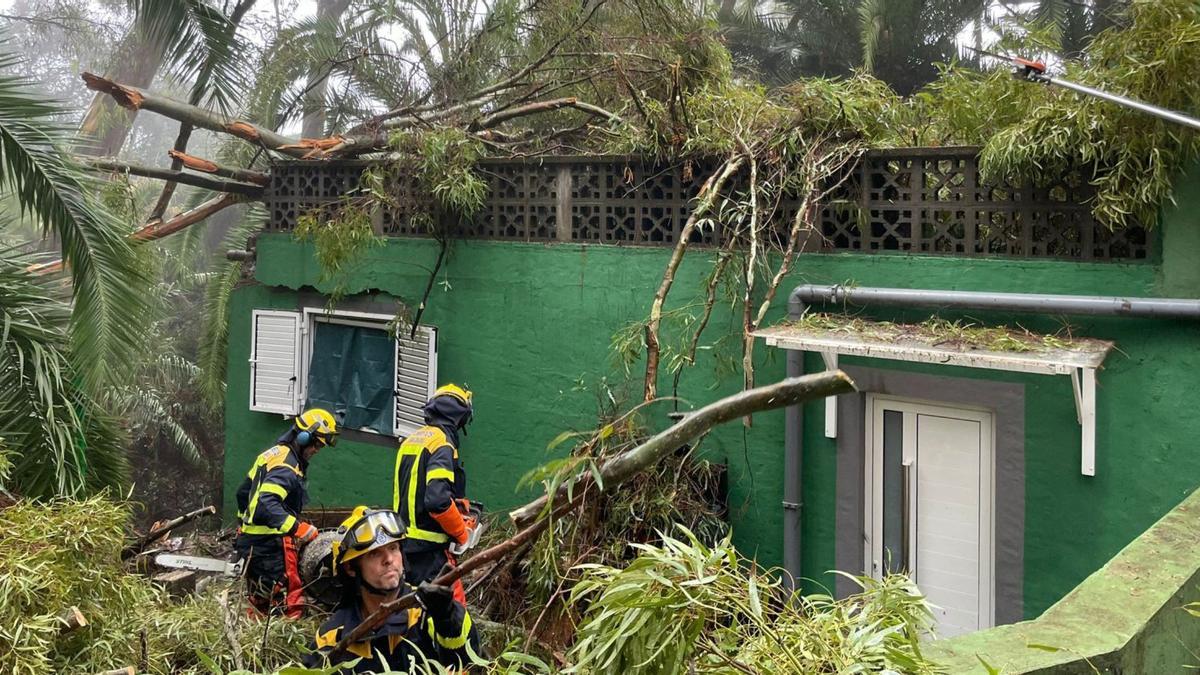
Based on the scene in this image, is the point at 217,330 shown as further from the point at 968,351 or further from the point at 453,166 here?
the point at 968,351

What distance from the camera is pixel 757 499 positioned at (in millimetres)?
A: 6941

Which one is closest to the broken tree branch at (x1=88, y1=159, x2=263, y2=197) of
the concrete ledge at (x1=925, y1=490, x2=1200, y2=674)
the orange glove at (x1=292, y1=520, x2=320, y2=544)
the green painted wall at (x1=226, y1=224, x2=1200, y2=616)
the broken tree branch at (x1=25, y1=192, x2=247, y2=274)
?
the broken tree branch at (x1=25, y1=192, x2=247, y2=274)

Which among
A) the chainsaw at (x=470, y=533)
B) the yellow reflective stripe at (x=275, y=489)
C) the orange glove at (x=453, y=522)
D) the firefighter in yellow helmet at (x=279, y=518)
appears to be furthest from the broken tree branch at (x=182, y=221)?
the orange glove at (x=453, y=522)

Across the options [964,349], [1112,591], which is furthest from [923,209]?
[1112,591]

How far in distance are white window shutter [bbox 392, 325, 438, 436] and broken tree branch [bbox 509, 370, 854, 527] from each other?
643cm

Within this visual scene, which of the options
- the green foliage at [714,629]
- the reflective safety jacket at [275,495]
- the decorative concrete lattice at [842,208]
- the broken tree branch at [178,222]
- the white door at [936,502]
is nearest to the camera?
the green foliage at [714,629]

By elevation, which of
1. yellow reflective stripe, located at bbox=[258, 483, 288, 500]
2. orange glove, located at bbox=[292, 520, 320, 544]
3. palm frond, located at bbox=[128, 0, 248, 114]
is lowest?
orange glove, located at bbox=[292, 520, 320, 544]

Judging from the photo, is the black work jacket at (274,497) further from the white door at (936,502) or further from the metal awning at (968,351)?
the white door at (936,502)

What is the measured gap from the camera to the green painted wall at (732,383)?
557 centimetres

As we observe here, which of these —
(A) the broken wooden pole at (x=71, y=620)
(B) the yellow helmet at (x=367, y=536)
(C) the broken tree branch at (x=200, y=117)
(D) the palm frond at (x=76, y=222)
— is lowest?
(A) the broken wooden pole at (x=71, y=620)

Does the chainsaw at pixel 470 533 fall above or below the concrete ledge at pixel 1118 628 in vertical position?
below

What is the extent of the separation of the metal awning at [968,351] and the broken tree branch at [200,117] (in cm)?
504

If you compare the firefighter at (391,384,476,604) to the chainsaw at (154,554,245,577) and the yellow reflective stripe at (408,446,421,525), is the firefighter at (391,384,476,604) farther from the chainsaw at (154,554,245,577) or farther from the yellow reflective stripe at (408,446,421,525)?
the chainsaw at (154,554,245,577)

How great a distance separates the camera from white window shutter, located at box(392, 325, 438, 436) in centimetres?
854
